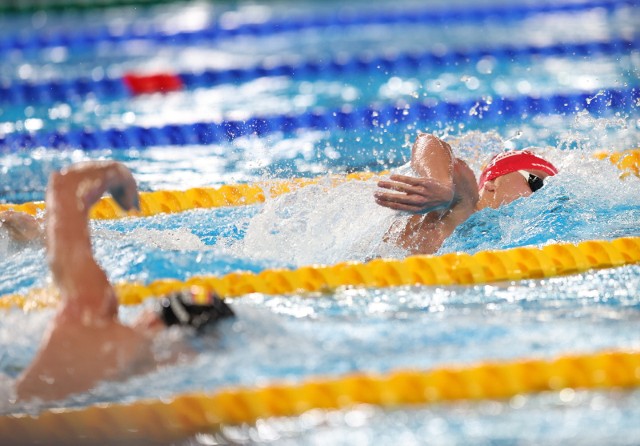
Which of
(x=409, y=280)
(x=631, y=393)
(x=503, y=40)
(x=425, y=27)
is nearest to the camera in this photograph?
(x=631, y=393)

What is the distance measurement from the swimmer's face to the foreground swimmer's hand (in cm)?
131

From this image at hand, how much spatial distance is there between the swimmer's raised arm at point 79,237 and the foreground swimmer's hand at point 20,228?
801mm

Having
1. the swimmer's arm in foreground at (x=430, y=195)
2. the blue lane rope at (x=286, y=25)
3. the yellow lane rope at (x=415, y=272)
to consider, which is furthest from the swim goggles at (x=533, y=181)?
the blue lane rope at (x=286, y=25)

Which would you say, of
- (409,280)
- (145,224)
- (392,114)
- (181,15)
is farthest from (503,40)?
(409,280)

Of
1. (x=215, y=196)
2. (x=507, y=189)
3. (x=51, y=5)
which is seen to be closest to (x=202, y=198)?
(x=215, y=196)

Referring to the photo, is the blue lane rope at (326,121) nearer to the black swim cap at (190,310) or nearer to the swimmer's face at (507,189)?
the swimmer's face at (507,189)

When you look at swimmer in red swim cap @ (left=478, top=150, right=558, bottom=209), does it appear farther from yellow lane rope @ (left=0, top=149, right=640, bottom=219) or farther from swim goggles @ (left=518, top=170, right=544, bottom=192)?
yellow lane rope @ (left=0, top=149, right=640, bottom=219)

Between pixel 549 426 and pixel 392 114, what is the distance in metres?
3.15

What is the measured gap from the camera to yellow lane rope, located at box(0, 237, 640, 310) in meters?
2.53

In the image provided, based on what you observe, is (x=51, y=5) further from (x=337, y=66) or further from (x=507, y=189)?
(x=507, y=189)

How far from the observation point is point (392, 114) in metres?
4.71

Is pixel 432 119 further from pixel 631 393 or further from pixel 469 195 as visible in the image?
pixel 631 393

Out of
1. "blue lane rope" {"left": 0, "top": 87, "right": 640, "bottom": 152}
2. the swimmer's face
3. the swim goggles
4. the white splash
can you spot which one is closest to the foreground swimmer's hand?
the white splash

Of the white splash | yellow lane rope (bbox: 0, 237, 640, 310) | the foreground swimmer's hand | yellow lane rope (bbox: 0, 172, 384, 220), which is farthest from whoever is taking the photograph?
yellow lane rope (bbox: 0, 172, 384, 220)
